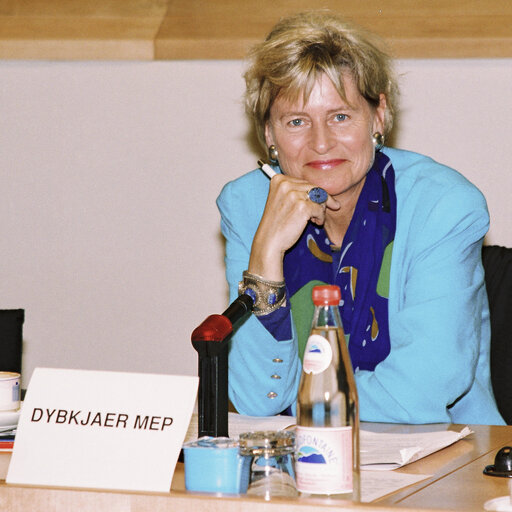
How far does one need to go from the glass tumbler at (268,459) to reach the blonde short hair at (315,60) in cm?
99

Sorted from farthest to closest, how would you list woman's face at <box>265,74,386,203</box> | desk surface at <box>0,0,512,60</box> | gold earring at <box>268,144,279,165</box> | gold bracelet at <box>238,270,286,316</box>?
desk surface at <box>0,0,512,60</box> < gold earring at <box>268,144,279,165</box> < woman's face at <box>265,74,386,203</box> < gold bracelet at <box>238,270,286,316</box>

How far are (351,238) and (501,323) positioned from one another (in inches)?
13.6

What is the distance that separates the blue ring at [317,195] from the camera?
179cm

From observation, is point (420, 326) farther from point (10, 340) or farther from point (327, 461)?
point (10, 340)

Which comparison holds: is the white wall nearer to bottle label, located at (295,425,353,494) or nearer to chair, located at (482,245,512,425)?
chair, located at (482,245,512,425)

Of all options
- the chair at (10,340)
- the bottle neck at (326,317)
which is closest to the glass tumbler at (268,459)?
the bottle neck at (326,317)

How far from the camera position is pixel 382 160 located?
6.31 feet

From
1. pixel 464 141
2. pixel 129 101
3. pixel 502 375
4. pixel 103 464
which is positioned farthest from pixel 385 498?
pixel 129 101

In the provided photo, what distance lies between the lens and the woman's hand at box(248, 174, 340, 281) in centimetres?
167

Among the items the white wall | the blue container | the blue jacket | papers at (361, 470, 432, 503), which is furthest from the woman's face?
the blue container

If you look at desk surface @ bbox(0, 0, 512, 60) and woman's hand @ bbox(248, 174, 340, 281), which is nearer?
woman's hand @ bbox(248, 174, 340, 281)

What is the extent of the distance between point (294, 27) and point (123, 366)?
1252mm

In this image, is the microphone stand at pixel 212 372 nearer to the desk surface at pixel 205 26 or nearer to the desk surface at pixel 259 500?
the desk surface at pixel 259 500

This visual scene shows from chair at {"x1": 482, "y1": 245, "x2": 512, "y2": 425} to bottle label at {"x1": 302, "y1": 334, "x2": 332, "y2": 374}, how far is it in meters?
0.96
